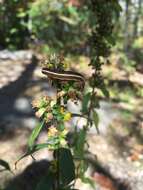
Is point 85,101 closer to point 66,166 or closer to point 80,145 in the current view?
point 80,145

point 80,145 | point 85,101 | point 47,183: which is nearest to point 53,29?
point 85,101

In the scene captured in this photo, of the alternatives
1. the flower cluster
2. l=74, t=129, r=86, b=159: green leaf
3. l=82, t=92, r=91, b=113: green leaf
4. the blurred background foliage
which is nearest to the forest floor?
l=74, t=129, r=86, b=159: green leaf

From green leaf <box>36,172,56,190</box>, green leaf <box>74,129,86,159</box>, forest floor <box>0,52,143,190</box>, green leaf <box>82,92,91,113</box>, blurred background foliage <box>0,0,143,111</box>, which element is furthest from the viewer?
blurred background foliage <box>0,0,143,111</box>

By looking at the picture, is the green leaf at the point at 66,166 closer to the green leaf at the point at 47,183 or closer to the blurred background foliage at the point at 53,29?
the green leaf at the point at 47,183

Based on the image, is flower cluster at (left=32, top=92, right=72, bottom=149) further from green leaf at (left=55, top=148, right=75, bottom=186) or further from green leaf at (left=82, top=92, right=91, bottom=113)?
green leaf at (left=82, top=92, right=91, bottom=113)

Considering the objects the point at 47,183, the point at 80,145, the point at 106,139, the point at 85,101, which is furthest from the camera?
the point at 106,139


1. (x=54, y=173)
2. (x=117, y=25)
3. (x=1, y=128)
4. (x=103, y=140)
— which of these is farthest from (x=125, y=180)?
(x=117, y=25)
